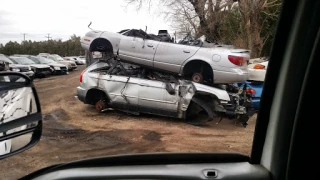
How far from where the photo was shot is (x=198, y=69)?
360 inches

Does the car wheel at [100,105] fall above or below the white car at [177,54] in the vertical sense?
below

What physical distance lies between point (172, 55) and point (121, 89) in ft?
6.07

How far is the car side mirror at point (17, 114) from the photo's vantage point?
4.73 ft

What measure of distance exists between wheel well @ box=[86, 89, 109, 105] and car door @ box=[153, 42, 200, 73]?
176cm

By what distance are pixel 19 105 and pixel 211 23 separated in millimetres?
11971

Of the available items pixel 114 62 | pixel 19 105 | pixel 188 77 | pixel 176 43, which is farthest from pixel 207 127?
pixel 19 105

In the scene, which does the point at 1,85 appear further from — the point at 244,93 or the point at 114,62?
the point at 114,62

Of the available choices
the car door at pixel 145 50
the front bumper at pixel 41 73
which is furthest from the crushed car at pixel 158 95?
the front bumper at pixel 41 73

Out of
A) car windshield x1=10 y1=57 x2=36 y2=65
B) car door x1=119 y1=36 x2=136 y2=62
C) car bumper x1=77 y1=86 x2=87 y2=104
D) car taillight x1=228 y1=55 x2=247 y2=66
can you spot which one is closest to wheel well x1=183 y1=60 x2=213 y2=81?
car taillight x1=228 y1=55 x2=247 y2=66

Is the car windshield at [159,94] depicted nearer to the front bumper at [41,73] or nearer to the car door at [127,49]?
the car door at [127,49]

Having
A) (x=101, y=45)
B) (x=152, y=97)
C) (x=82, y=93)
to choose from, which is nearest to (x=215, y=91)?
(x=152, y=97)

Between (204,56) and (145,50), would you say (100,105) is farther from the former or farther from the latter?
(204,56)

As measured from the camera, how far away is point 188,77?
30.2 ft

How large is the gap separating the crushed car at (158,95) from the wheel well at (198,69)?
452 mm
